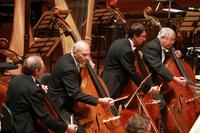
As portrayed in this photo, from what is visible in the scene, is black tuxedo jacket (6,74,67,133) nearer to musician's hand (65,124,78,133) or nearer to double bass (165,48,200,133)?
musician's hand (65,124,78,133)

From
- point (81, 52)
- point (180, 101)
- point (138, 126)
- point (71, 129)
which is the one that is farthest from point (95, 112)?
point (138, 126)

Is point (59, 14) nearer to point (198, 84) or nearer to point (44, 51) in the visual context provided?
point (44, 51)

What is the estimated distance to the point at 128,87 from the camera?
6680 mm

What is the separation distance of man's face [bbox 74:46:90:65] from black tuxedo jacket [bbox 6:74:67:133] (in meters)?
0.72

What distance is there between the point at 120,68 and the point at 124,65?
16cm

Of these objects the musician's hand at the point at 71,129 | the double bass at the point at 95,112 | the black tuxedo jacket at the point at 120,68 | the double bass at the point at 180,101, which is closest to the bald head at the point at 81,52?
the double bass at the point at 95,112

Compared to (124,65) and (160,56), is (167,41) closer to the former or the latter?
(160,56)

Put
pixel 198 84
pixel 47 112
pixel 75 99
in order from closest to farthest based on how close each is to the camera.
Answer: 1. pixel 47 112
2. pixel 75 99
3. pixel 198 84

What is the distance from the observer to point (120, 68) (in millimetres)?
6676

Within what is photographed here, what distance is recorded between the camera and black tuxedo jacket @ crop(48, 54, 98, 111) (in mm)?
5562

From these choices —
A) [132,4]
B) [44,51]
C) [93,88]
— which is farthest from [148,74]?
[132,4]

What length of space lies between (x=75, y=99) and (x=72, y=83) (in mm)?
183

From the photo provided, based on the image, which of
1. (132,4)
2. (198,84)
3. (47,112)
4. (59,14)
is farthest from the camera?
(132,4)

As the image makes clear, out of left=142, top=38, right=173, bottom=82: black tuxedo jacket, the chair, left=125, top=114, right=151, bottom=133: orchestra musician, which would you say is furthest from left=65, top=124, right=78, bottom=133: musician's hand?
left=142, top=38, right=173, bottom=82: black tuxedo jacket
